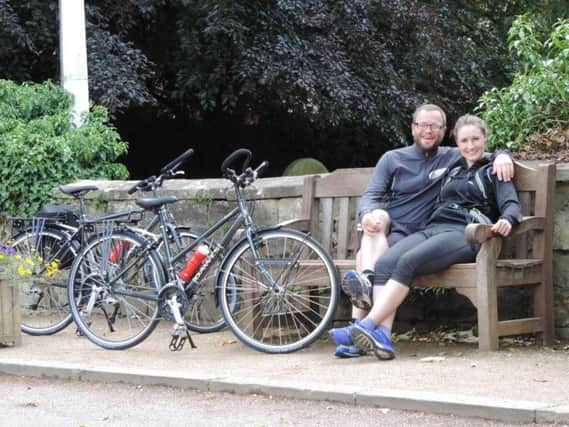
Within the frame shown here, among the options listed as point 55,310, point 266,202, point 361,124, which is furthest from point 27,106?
point 361,124

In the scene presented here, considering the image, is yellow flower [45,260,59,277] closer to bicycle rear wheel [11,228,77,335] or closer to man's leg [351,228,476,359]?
bicycle rear wheel [11,228,77,335]

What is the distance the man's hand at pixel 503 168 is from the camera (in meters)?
6.89

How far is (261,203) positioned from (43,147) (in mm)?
2363

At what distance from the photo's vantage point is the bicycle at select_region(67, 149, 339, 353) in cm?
719

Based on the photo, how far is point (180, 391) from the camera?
618 centimetres

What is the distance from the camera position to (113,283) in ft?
26.0

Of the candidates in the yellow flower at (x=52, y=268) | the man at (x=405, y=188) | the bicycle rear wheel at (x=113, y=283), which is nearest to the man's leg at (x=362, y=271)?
the man at (x=405, y=188)

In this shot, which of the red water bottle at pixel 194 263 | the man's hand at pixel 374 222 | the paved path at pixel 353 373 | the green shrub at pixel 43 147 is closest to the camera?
the paved path at pixel 353 373

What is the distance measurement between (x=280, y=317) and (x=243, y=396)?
1781 millimetres

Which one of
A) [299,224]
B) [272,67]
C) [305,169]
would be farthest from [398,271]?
[272,67]

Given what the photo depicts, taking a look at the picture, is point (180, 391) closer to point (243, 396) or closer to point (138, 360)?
point (243, 396)

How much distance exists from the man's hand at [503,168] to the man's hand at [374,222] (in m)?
0.69

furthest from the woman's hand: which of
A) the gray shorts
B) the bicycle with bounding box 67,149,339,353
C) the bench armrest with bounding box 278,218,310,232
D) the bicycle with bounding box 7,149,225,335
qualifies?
the bicycle with bounding box 7,149,225,335

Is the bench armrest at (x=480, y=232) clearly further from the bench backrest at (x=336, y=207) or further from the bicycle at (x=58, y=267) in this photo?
the bicycle at (x=58, y=267)
